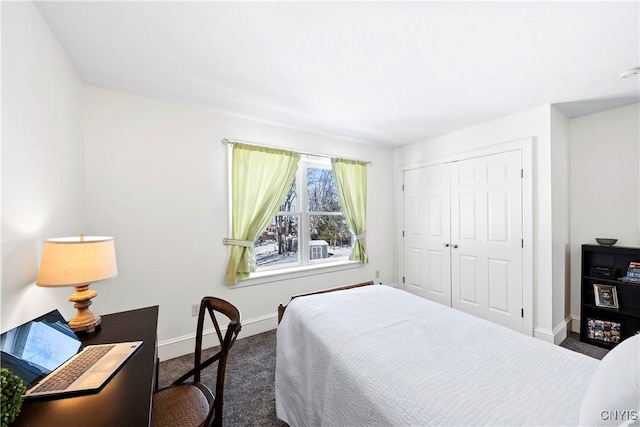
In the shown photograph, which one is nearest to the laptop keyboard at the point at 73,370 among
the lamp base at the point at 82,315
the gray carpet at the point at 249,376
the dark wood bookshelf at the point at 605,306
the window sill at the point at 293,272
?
the lamp base at the point at 82,315

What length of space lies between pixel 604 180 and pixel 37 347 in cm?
450

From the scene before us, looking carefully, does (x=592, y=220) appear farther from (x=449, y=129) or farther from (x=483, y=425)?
(x=483, y=425)

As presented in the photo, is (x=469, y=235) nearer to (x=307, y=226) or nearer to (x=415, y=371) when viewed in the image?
(x=307, y=226)

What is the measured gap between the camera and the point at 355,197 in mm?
3617

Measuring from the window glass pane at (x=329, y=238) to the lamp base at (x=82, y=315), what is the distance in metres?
2.30

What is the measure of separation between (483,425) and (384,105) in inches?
96.4

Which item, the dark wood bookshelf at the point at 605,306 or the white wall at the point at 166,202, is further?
the dark wood bookshelf at the point at 605,306

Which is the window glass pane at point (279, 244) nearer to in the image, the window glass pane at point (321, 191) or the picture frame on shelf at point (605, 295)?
the window glass pane at point (321, 191)

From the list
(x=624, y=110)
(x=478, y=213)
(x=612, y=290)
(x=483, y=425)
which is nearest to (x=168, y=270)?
(x=483, y=425)

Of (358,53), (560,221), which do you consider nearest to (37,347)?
(358,53)

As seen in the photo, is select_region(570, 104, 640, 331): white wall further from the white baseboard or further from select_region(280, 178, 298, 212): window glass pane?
the white baseboard

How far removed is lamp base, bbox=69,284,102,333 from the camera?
1.33 meters

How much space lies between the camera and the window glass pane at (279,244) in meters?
3.08

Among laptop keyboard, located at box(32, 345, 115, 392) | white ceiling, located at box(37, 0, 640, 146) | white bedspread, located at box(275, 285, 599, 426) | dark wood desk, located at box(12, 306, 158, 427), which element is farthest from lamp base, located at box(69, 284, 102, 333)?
white ceiling, located at box(37, 0, 640, 146)
